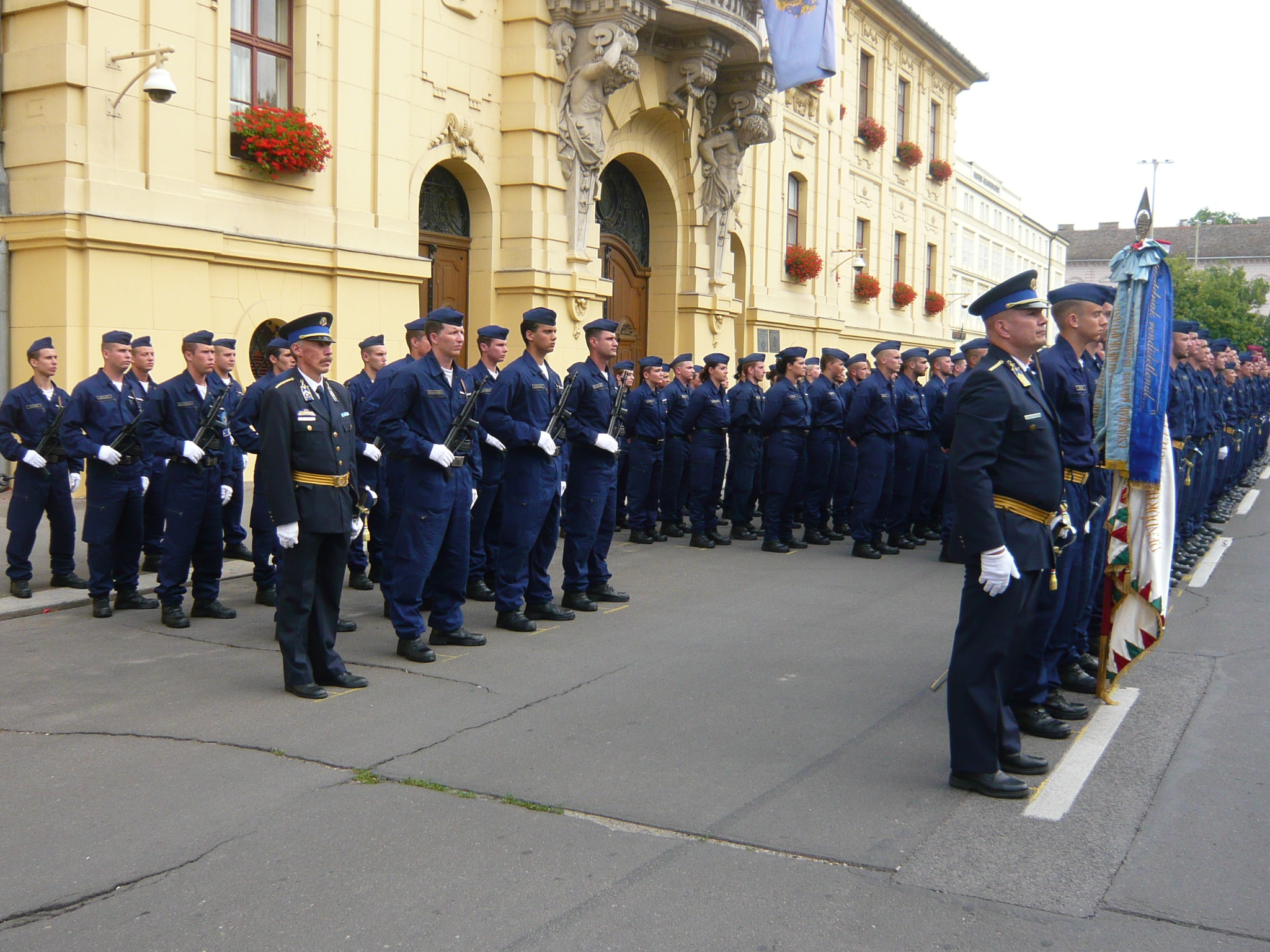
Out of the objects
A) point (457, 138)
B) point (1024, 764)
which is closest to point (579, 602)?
point (1024, 764)

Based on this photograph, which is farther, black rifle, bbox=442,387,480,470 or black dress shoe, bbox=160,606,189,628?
black dress shoe, bbox=160,606,189,628

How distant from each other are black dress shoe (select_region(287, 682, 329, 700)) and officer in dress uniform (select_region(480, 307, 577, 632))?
185 cm

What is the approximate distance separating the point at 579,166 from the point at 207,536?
10.9m

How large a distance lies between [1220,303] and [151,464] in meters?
62.9

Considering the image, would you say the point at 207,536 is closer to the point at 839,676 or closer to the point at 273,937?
the point at 839,676

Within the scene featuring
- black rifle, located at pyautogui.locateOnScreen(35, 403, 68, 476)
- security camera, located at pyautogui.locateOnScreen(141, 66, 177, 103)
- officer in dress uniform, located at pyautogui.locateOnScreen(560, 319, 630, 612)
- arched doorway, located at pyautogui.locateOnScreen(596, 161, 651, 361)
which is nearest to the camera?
officer in dress uniform, located at pyautogui.locateOnScreen(560, 319, 630, 612)

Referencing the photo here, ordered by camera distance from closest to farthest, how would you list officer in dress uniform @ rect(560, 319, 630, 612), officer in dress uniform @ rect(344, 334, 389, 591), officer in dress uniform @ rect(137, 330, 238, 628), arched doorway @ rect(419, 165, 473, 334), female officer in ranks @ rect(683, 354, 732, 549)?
officer in dress uniform @ rect(137, 330, 238, 628) → officer in dress uniform @ rect(560, 319, 630, 612) → officer in dress uniform @ rect(344, 334, 389, 591) → female officer in ranks @ rect(683, 354, 732, 549) → arched doorway @ rect(419, 165, 473, 334)

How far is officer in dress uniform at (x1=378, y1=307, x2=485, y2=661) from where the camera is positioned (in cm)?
675

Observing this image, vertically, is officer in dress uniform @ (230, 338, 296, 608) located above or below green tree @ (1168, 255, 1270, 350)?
below

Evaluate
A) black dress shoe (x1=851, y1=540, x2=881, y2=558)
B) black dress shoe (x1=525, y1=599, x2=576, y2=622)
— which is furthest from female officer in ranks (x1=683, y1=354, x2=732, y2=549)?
black dress shoe (x1=525, y1=599, x2=576, y2=622)

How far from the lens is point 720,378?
12.4 meters

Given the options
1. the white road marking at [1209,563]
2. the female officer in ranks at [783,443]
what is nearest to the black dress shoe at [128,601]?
the female officer in ranks at [783,443]

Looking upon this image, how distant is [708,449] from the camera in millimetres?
12102

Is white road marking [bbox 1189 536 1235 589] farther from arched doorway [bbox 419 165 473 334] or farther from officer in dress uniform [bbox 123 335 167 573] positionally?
arched doorway [bbox 419 165 473 334]
